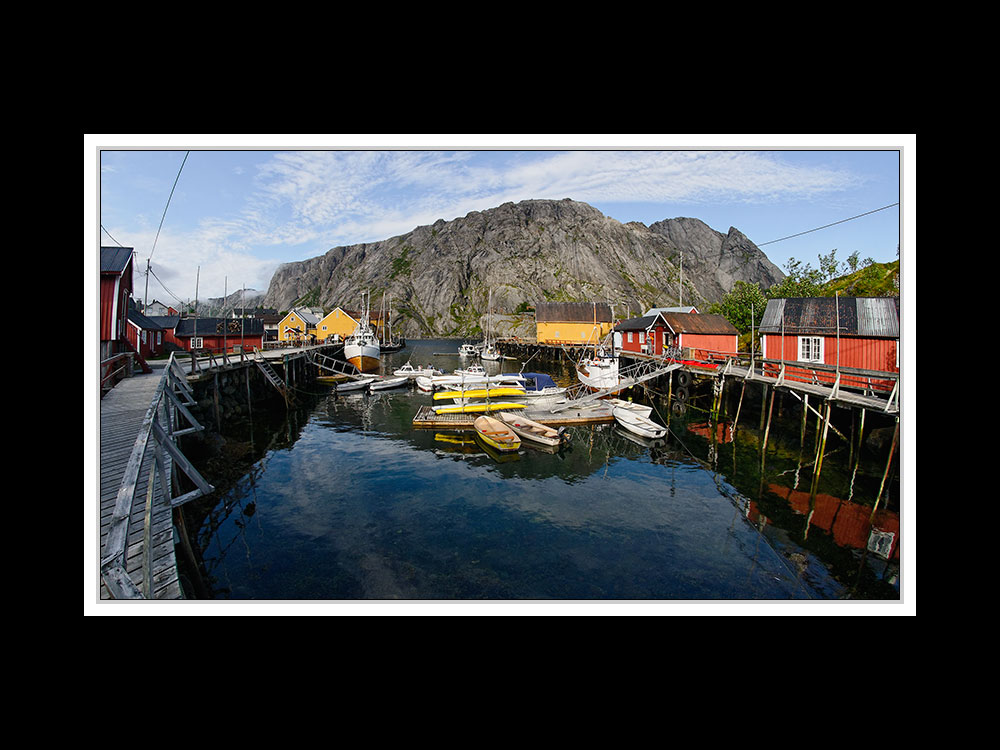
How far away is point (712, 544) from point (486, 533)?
5.76m

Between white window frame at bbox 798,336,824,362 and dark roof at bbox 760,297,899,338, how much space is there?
0.37 m

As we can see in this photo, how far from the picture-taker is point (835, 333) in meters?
23.7

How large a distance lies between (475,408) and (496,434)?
6179 millimetres

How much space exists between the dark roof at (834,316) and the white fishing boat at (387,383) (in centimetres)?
2775

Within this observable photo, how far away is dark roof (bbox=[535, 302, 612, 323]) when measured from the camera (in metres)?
75.6

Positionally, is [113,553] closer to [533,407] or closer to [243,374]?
[533,407]

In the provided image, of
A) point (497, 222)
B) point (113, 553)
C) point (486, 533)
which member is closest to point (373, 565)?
point (486, 533)

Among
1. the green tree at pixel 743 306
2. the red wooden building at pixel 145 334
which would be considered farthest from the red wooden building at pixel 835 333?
the red wooden building at pixel 145 334

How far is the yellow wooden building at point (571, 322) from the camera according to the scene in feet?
243

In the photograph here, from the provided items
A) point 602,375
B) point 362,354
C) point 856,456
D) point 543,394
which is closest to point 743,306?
point 602,375

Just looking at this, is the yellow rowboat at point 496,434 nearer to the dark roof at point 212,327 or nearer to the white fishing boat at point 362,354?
the dark roof at point 212,327

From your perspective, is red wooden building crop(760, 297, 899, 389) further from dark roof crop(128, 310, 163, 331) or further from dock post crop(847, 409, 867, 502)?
dark roof crop(128, 310, 163, 331)

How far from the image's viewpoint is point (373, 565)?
455 inches

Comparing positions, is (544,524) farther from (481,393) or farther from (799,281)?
(799,281)
